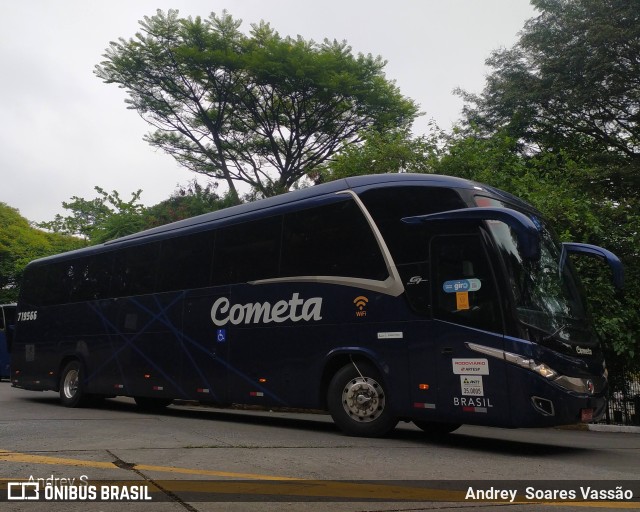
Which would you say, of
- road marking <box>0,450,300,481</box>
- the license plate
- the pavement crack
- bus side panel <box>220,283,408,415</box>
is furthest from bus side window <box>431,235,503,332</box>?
the pavement crack

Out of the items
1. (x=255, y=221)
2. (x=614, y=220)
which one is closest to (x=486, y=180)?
(x=614, y=220)

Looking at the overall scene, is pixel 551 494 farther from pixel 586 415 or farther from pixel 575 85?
pixel 575 85

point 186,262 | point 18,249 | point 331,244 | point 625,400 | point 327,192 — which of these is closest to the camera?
point 331,244

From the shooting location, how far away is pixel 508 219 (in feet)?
26.2

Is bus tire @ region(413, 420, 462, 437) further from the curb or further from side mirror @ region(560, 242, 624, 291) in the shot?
the curb

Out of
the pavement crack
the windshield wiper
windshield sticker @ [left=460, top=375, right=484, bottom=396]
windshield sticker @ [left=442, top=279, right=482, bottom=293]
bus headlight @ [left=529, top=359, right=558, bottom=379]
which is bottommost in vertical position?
the pavement crack

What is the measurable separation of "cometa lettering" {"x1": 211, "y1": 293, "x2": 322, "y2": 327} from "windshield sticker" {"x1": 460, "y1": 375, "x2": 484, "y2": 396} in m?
2.43

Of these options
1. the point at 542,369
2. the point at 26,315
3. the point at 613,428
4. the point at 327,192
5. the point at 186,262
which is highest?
the point at 327,192

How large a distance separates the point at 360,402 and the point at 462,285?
2.13m

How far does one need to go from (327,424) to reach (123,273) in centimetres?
524

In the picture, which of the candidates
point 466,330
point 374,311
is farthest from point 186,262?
point 466,330

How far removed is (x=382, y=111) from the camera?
30.3 m

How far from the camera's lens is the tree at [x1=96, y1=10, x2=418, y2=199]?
93.6ft

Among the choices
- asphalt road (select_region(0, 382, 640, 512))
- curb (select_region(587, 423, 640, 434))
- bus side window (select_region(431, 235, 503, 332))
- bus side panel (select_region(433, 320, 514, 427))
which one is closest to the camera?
asphalt road (select_region(0, 382, 640, 512))
